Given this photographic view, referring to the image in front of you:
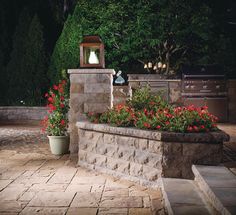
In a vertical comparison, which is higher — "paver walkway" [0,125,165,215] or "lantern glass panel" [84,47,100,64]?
"lantern glass panel" [84,47,100,64]

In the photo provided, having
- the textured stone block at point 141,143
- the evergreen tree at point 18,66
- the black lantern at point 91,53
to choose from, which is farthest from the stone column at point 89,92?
the evergreen tree at point 18,66

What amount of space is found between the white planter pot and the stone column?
1.70ft

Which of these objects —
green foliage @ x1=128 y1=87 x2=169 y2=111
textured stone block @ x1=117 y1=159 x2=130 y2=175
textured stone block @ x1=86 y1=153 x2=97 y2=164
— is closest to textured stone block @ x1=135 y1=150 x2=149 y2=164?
textured stone block @ x1=117 y1=159 x2=130 y2=175

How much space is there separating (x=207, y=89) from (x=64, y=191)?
1202 cm

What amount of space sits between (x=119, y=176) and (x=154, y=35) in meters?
12.9

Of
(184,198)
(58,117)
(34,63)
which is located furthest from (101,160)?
(34,63)

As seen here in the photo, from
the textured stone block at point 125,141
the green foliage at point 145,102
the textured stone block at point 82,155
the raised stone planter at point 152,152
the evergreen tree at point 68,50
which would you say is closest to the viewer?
the raised stone planter at point 152,152

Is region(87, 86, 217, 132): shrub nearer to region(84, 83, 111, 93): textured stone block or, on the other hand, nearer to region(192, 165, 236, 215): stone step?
region(192, 165, 236, 215): stone step

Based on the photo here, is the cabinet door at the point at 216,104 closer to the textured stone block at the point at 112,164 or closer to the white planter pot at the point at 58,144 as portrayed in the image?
the white planter pot at the point at 58,144

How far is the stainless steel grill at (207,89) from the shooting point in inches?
635

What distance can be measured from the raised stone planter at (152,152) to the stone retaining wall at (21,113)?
11.3 m

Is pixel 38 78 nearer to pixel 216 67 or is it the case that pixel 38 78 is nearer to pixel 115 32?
pixel 115 32

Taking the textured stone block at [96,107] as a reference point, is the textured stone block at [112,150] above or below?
below

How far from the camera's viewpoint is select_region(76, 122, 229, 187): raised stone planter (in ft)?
18.3
